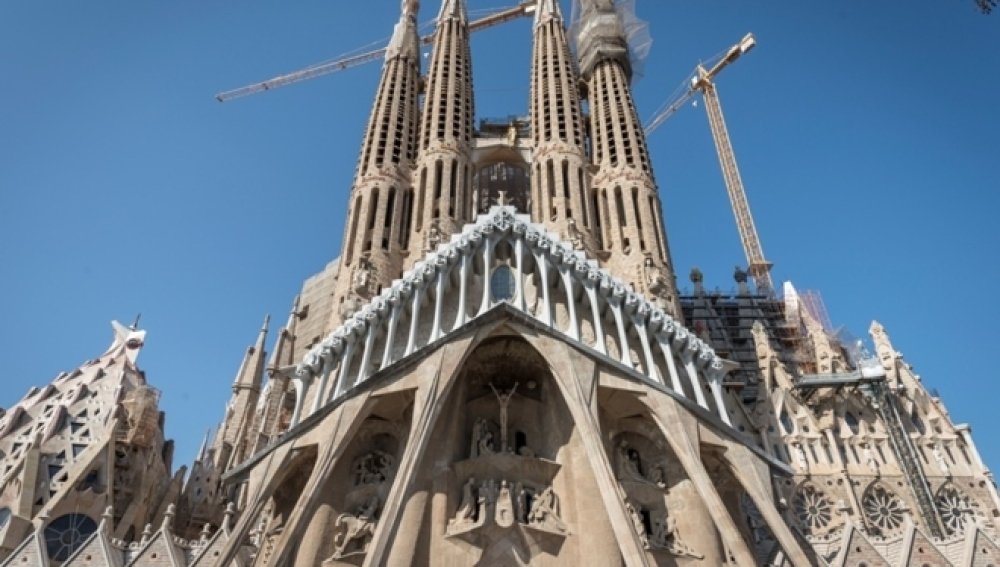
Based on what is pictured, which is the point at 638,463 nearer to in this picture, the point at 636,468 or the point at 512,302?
the point at 636,468

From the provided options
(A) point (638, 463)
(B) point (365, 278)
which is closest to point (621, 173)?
(B) point (365, 278)

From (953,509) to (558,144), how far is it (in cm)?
1787

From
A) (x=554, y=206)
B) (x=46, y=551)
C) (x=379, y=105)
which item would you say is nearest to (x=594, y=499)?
(x=554, y=206)

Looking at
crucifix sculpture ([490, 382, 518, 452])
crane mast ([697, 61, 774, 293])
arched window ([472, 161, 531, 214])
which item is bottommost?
crucifix sculpture ([490, 382, 518, 452])

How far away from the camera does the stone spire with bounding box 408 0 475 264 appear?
977 inches

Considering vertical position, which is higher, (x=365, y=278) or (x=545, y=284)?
(x=365, y=278)

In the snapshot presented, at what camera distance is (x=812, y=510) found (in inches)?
883

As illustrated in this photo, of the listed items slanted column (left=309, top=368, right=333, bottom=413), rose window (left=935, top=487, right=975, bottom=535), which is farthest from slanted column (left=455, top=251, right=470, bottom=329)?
rose window (left=935, top=487, right=975, bottom=535)

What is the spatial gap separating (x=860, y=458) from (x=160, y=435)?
2243cm

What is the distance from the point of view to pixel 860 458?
2391cm

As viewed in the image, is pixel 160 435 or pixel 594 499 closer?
pixel 594 499

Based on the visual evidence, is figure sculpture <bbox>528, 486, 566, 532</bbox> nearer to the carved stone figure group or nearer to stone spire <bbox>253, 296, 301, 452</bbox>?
the carved stone figure group

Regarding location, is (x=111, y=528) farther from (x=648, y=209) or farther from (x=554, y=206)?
(x=648, y=209)

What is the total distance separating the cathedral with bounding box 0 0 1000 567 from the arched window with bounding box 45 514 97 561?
2.0 inches
